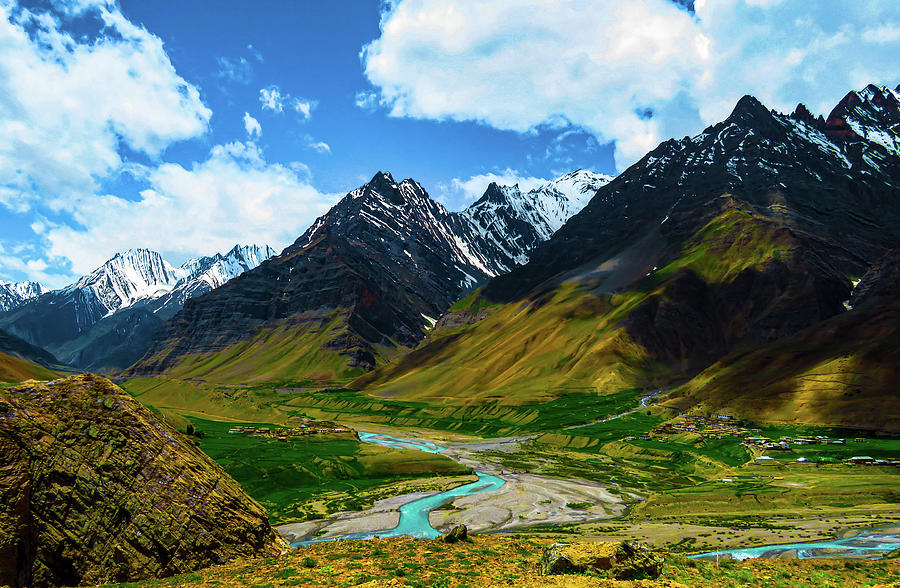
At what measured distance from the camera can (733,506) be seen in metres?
96.8

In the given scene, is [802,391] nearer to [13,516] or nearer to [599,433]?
Result: [599,433]

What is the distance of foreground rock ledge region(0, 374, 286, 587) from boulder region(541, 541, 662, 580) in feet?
71.2

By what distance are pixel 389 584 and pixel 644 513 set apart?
84.9 metres

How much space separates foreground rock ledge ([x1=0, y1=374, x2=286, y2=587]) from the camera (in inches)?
1189

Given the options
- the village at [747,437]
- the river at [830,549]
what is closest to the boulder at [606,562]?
the river at [830,549]

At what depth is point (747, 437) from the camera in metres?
159

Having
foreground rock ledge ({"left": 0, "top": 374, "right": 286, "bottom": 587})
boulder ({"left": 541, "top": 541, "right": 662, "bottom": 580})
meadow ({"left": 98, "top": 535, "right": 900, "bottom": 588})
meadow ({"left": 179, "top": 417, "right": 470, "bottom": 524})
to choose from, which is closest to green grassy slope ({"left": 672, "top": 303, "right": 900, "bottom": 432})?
meadow ({"left": 179, "top": 417, "right": 470, "bottom": 524})

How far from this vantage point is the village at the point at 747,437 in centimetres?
12769

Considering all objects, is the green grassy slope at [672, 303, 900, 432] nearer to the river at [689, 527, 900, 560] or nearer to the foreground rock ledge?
the river at [689, 527, 900, 560]

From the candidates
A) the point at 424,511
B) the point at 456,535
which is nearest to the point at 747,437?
the point at 424,511

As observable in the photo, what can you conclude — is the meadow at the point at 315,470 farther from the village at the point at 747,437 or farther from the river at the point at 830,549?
the village at the point at 747,437

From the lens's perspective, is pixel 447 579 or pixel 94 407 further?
pixel 94 407

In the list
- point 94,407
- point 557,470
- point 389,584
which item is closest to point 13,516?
point 94,407

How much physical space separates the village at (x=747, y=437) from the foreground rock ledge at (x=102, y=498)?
137 m
